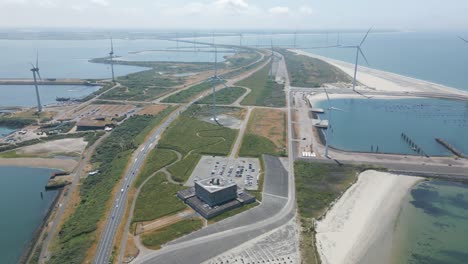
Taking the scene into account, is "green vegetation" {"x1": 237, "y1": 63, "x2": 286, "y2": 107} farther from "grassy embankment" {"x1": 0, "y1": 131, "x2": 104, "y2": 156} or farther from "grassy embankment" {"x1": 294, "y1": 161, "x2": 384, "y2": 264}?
"grassy embankment" {"x1": 294, "y1": 161, "x2": 384, "y2": 264}

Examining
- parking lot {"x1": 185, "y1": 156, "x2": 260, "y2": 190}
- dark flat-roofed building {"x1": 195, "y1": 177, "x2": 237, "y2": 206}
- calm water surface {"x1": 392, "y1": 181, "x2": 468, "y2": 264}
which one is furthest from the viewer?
parking lot {"x1": 185, "y1": 156, "x2": 260, "y2": 190}

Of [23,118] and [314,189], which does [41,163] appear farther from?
[314,189]

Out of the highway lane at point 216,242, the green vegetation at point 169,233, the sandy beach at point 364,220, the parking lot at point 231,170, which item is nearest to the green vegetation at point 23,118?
the parking lot at point 231,170

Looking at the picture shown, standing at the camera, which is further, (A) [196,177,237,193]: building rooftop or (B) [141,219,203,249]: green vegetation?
(A) [196,177,237,193]: building rooftop

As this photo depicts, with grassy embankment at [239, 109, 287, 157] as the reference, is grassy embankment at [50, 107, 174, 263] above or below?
below

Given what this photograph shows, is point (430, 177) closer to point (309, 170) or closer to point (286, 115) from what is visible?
point (309, 170)

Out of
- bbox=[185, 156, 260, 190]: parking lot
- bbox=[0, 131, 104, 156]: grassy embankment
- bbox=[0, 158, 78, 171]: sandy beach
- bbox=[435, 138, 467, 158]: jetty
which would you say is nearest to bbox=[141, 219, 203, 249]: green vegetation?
bbox=[185, 156, 260, 190]: parking lot

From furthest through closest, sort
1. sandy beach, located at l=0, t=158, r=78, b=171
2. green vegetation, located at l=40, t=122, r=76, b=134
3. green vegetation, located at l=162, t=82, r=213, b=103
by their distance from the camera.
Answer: green vegetation, located at l=162, t=82, r=213, b=103
green vegetation, located at l=40, t=122, r=76, b=134
sandy beach, located at l=0, t=158, r=78, b=171

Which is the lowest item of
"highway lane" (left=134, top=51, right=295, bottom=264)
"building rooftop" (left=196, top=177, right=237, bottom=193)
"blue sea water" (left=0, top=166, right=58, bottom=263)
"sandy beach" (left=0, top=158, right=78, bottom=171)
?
"blue sea water" (left=0, top=166, right=58, bottom=263)
